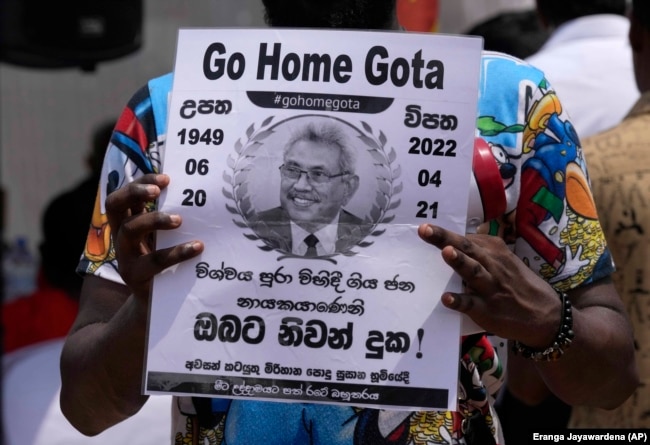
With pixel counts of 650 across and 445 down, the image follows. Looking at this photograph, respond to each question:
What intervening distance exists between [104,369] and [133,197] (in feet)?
1.01

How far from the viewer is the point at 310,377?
165 cm

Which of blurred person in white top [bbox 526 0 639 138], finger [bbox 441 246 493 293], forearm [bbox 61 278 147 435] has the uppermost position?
blurred person in white top [bbox 526 0 639 138]

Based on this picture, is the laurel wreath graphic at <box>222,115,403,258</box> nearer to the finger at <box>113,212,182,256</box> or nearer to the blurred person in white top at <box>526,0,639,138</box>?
the finger at <box>113,212,182,256</box>

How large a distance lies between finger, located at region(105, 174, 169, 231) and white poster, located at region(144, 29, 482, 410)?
0.10 ft

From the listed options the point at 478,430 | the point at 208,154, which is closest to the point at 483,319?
the point at 478,430

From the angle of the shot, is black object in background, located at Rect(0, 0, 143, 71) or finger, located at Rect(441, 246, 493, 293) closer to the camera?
finger, located at Rect(441, 246, 493, 293)

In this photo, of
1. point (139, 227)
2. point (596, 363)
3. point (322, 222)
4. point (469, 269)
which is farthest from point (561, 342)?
point (139, 227)

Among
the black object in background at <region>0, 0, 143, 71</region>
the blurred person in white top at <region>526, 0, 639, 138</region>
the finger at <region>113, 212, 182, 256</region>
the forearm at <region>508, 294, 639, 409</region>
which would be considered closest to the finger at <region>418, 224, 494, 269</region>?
the forearm at <region>508, 294, 639, 409</region>

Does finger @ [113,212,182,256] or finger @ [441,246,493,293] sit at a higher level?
finger @ [113,212,182,256]

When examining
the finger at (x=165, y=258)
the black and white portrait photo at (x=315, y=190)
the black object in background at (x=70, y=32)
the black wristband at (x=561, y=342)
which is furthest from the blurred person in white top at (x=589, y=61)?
the finger at (x=165, y=258)

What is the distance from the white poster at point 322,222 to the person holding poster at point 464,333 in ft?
0.04

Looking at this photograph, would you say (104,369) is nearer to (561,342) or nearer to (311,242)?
(311,242)

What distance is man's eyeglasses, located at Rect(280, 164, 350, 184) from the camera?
65.2 inches

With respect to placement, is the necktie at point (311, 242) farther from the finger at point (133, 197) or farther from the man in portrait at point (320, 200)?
the finger at point (133, 197)
